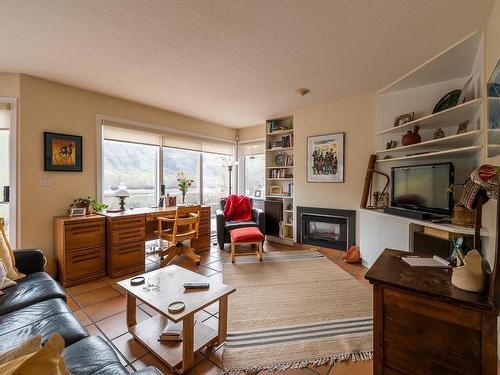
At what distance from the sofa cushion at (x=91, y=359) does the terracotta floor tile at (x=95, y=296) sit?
4.44 feet

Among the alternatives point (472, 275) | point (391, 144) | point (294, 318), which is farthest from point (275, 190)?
point (472, 275)

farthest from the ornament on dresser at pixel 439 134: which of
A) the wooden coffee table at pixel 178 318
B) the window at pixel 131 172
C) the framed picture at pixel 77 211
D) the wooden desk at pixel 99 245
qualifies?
the framed picture at pixel 77 211

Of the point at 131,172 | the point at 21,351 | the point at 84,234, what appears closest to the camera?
the point at 21,351

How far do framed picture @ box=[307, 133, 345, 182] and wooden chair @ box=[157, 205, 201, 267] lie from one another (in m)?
2.05

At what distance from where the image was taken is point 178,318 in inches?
53.1

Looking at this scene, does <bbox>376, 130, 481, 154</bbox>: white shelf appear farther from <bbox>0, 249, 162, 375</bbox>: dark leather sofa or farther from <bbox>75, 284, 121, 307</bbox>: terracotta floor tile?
<bbox>75, 284, 121, 307</bbox>: terracotta floor tile

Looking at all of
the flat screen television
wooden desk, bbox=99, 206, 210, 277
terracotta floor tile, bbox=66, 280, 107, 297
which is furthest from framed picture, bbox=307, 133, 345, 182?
A: terracotta floor tile, bbox=66, 280, 107, 297

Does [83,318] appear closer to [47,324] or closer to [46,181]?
[47,324]

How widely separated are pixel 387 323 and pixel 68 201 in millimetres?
3622

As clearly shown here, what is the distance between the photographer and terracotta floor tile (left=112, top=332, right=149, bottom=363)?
5.24ft

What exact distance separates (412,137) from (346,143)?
37.0 inches

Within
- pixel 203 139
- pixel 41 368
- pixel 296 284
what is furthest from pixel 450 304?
pixel 203 139

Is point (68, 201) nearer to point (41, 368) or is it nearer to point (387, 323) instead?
point (41, 368)

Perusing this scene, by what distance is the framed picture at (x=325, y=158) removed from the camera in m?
3.69
